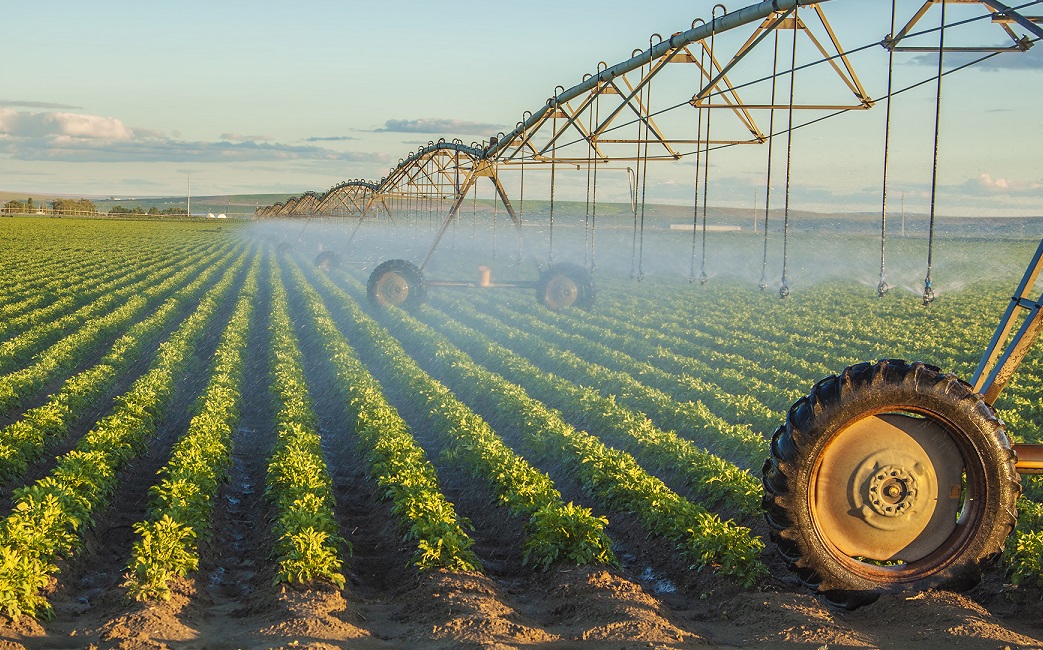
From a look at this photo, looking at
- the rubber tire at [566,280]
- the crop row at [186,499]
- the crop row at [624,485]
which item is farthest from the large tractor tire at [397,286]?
the crop row at [186,499]

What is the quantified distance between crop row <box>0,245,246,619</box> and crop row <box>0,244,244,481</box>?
1.75 ft

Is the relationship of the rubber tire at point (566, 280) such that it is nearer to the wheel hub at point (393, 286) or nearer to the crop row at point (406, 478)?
the wheel hub at point (393, 286)

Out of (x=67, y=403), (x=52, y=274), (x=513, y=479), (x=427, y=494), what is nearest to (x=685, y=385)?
(x=513, y=479)

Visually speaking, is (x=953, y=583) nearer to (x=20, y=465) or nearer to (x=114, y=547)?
(x=114, y=547)

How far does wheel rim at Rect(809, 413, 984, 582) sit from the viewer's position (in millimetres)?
6238

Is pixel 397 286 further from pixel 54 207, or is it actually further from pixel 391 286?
pixel 54 207

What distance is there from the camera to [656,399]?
14.5m

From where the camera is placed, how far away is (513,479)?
9.43 metres

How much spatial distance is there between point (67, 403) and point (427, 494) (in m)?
7.21

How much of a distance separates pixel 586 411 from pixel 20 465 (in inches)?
275

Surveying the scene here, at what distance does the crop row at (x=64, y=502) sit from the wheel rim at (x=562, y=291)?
Answer: 14.4 m

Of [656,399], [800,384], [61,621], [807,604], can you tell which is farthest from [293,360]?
[807,604]

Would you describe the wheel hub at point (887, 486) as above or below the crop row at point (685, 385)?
above

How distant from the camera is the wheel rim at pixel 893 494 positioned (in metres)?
6.24
